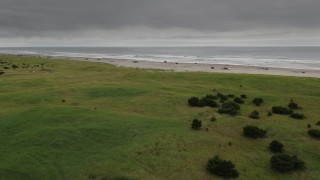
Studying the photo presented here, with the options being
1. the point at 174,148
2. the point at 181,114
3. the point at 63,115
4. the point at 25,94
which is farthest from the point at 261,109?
the point at 25,94

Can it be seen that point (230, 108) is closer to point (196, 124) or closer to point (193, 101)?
point (193, 101)

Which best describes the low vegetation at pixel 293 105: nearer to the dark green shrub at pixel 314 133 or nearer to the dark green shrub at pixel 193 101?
the dark green shrub at pixel 314 133

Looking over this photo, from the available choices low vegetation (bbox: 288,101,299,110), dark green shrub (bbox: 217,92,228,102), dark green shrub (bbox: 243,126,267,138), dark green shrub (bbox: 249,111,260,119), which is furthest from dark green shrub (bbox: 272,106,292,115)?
dark green shrub (bbox: 243,126,267,138)

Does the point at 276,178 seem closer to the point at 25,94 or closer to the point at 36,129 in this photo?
the point at 36,129

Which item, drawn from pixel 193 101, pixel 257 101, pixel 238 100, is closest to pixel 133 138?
pixel 193 101

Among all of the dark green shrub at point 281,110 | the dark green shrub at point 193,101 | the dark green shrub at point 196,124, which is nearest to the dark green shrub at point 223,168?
the dark green shrub at point 196,124

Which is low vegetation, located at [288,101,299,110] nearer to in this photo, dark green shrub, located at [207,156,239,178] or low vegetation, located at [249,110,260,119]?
low vegetation, located at [249,110,260,119]
